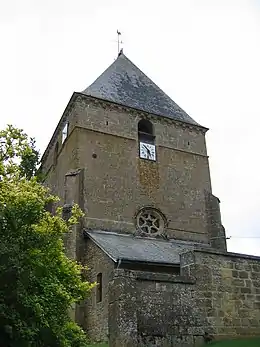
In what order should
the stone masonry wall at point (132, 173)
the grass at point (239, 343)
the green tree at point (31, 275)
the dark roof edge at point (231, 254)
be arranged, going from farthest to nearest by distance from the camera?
1. the stone masonry wall at point (132, 173)
2. the dark roof edge at point (231, 254)
3. the green tree at point (31, 275)
4. the grass at point (239, 343)

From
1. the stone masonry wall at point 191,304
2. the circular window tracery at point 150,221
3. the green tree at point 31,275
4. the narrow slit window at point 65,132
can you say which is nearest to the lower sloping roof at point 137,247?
the circular window tracery at point 150,221

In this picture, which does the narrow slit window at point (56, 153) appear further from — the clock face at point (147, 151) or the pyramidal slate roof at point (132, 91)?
the clock face at point (147, 151)

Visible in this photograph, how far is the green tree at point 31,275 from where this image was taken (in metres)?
9.97

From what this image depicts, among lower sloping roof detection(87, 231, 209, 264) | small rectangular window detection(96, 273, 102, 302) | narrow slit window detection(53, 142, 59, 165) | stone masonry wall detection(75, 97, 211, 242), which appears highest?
narrow slit window detection(53, 142, 59, 165)

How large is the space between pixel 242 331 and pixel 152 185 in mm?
15253

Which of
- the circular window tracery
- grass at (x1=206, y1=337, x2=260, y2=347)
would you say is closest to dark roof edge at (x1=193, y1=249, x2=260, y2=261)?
grass at (x1=206, y1=337, x2=260, y2=347)

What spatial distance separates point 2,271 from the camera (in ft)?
32.2

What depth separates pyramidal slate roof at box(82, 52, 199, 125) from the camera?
88.8ft

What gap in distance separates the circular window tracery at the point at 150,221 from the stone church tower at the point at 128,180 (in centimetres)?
6

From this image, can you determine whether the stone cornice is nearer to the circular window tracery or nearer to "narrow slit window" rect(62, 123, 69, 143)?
"narrow slit window" rect(62, 123, 69, 143)

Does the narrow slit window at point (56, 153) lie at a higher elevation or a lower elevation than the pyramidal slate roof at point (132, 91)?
lower

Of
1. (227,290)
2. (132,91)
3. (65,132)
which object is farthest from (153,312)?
(132,91)

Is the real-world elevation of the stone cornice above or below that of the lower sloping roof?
above

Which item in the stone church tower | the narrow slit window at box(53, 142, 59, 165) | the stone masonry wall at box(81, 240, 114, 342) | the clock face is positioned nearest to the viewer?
the stone masonry wall at box(81, 240, 114, 342)
